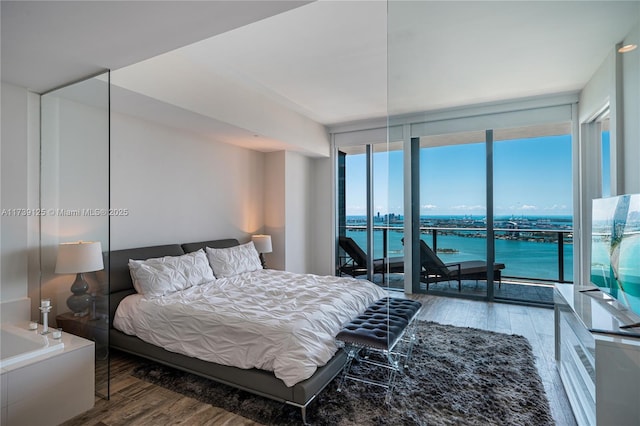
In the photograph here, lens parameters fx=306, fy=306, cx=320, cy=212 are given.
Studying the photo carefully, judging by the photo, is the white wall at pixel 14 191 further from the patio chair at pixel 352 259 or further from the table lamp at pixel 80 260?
the patio chair at pixel 352 259

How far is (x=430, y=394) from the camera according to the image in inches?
88.4

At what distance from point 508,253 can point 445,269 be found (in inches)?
31.4

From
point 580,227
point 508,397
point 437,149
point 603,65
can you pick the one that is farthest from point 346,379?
point 603,65

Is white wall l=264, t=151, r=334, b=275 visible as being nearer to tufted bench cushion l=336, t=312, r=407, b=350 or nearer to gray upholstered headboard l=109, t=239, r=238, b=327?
gray upholstered headboard l=109, t=239, r=238, b=327

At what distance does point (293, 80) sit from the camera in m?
3.80

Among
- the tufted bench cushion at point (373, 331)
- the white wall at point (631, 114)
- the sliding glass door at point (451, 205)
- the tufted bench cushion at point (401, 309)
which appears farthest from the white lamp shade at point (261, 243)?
the white wall at point (631, 114)

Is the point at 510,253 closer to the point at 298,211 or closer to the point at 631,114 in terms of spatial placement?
the point at 631,114

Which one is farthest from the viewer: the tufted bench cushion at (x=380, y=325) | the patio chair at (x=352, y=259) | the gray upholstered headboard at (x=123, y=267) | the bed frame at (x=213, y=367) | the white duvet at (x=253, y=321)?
the patio chair at (x=352, y=259)

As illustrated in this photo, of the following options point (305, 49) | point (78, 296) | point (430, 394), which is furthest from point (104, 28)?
point (430, 394)

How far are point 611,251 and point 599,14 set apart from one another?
5.09ft

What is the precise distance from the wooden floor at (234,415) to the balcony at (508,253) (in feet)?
0.54

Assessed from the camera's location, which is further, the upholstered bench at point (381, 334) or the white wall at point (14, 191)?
the white wall at point (14, 191)

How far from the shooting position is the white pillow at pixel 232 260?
12.4 ft

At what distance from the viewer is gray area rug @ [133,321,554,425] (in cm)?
200
